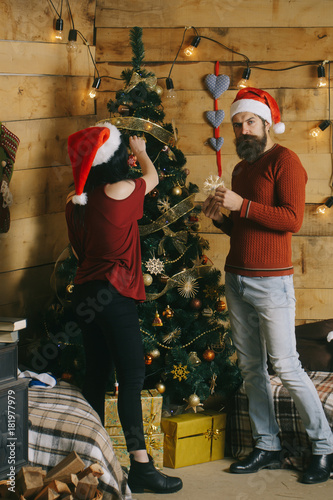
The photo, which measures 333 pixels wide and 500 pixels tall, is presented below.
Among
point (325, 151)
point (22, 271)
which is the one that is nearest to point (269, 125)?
point (325, 151)

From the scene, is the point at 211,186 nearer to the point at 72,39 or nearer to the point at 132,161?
the point at 132,161

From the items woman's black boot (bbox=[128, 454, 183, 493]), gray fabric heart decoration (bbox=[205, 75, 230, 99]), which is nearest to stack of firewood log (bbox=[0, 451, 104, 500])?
woman's black boot (bbox=[128, 454, 183, 493])

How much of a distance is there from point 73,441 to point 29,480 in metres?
0.25

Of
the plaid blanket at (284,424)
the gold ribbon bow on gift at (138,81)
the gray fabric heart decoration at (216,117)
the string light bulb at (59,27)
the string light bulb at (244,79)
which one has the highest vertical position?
the string light bulb at (59,27)

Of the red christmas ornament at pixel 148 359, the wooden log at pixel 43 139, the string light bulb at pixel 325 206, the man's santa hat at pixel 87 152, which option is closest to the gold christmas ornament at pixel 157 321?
the red christmas ornament at pixel 148 359

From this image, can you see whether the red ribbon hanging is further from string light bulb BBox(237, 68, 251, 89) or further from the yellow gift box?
the yellow gift box

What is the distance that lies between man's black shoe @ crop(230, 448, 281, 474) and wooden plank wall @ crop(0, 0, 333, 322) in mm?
993

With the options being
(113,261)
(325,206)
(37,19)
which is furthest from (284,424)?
(37,19)

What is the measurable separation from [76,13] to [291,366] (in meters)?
2.23

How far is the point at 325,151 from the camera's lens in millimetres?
3154

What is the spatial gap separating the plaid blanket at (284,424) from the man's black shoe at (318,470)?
0.11 meters

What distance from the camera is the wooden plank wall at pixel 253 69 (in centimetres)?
312

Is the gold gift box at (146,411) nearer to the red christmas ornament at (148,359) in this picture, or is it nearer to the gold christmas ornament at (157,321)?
the red christmas ornament at (148,359)

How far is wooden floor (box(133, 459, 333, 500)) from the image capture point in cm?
223
